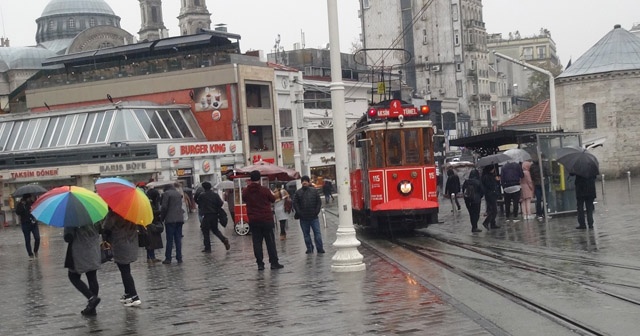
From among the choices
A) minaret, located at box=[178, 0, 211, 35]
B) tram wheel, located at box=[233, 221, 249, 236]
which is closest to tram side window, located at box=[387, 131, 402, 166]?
tram wheel, located at box=[233, 221, 249, 236]

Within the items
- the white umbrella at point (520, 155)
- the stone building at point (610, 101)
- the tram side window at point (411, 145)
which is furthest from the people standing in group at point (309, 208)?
the stone building at point (610, 101)

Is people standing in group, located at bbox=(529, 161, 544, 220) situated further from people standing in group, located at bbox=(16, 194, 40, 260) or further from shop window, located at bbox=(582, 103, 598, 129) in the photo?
shop window, located at bbox=(582, 103, 598, 129)

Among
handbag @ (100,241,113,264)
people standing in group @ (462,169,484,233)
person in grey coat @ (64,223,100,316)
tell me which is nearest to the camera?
person in grey coat @ (64,223,100,316)

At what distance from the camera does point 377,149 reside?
22.9 meters

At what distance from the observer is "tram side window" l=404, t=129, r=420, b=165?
22953 mm

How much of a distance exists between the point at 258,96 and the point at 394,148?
41.9 meters

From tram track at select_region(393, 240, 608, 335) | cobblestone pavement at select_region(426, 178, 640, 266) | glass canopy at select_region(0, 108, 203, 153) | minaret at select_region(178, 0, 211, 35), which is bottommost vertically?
cobblestone pavement at select_region(426, 178, 640, 266)

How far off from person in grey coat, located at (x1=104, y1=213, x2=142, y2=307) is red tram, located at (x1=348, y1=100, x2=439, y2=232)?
1064 centimetres

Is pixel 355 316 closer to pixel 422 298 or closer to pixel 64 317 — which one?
pixel 422 298

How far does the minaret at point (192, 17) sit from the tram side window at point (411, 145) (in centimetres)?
9098

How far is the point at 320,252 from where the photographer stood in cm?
1969

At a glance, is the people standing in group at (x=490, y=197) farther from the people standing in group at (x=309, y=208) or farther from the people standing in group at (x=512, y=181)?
the people standing in group at (x=309, y=208)

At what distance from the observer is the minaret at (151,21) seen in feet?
391

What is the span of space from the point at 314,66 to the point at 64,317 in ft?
254
